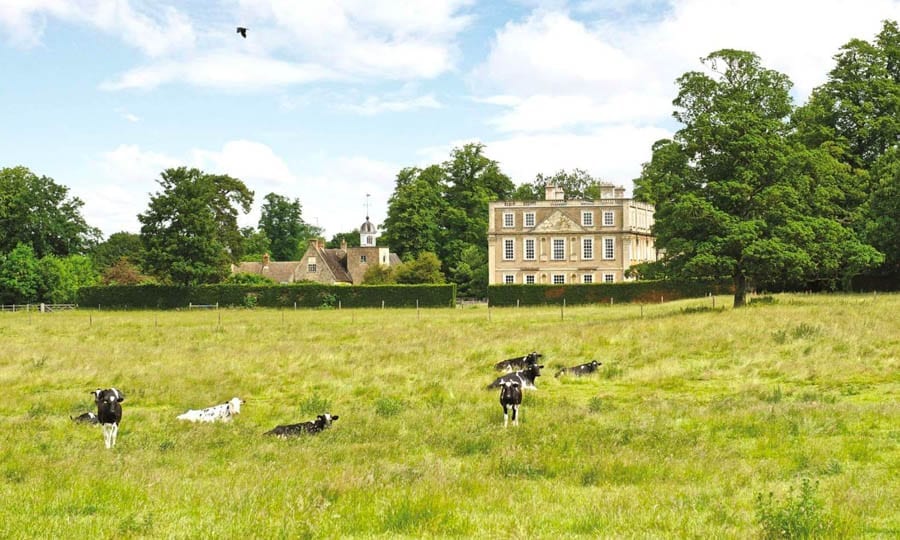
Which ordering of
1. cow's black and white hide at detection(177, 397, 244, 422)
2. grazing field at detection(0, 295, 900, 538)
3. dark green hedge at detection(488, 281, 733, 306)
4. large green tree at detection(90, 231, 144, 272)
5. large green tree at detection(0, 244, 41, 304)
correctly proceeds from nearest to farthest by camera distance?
1. grazing field at detection(0, 295, 900, 538)
2. cow's black and white hide at detection(177, 397, 244, 422)
3. dark green hedge at detection(488, 281, 733, 306)
4. large green tree at detection(0, 244, 41, 304)
5. large green tree at detection(90, 231, 144, 272)

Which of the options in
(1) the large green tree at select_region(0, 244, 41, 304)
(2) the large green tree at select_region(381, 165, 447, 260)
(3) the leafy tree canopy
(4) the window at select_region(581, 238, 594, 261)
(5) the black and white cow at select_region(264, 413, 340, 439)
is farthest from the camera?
(2) the large green tree at select_region(381, 165, 447, 260)

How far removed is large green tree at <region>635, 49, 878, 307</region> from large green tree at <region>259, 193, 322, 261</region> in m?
110

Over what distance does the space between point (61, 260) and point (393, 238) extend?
1451 inches

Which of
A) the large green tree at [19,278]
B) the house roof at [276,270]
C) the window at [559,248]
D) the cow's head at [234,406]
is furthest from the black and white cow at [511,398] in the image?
the house roof at [276,270]

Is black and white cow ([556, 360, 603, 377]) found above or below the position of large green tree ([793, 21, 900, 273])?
below

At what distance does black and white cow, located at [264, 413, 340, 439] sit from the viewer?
58.2ft

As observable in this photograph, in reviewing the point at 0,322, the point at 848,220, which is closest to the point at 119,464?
the point at 0,322

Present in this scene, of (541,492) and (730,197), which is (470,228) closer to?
(730,197)

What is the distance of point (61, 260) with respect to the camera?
98188 millimetres

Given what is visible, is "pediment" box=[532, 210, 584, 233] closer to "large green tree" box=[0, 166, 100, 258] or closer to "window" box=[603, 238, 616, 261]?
"window" box=[603, 238, 616, 261]

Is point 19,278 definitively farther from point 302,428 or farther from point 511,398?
point 511,398

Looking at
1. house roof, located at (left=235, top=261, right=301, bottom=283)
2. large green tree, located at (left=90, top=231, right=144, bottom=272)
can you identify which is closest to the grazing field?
house roof, located at (left=235, top=261, right=301, bottom=283)

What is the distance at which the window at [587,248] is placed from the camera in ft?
303

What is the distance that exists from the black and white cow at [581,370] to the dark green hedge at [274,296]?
4931 centimetres
